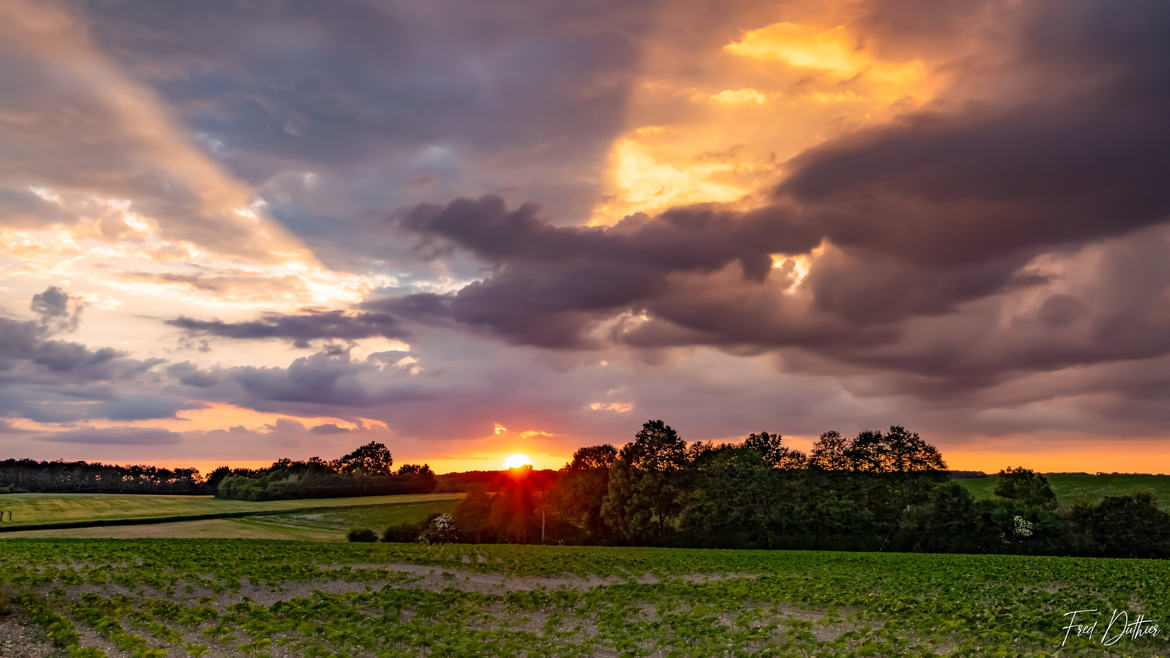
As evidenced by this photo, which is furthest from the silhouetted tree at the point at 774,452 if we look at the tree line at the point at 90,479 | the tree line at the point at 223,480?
the tree line at the point at 90,479

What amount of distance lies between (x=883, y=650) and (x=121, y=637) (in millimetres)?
24842

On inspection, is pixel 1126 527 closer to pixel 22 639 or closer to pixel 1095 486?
pixel 1095 486

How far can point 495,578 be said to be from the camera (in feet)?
146

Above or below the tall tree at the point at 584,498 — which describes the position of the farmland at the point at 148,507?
below

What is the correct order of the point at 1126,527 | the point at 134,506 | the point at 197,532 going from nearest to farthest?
the point at 1126,527, the point at 197,532, the point at 134,506

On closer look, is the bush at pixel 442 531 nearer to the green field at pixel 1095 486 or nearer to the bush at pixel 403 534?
the bush at pixel 403 534

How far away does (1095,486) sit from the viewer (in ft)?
431

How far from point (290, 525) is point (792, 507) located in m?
72.0

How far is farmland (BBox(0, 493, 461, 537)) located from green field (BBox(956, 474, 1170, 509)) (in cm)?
10494

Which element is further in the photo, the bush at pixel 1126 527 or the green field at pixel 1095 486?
the green field at pixel 1095 486

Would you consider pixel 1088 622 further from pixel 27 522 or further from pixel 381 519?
pixel 27 522

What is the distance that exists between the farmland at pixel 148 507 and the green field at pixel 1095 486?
104937 mm

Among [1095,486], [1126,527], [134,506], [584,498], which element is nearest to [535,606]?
[584,498]

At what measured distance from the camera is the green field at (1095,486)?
121m
